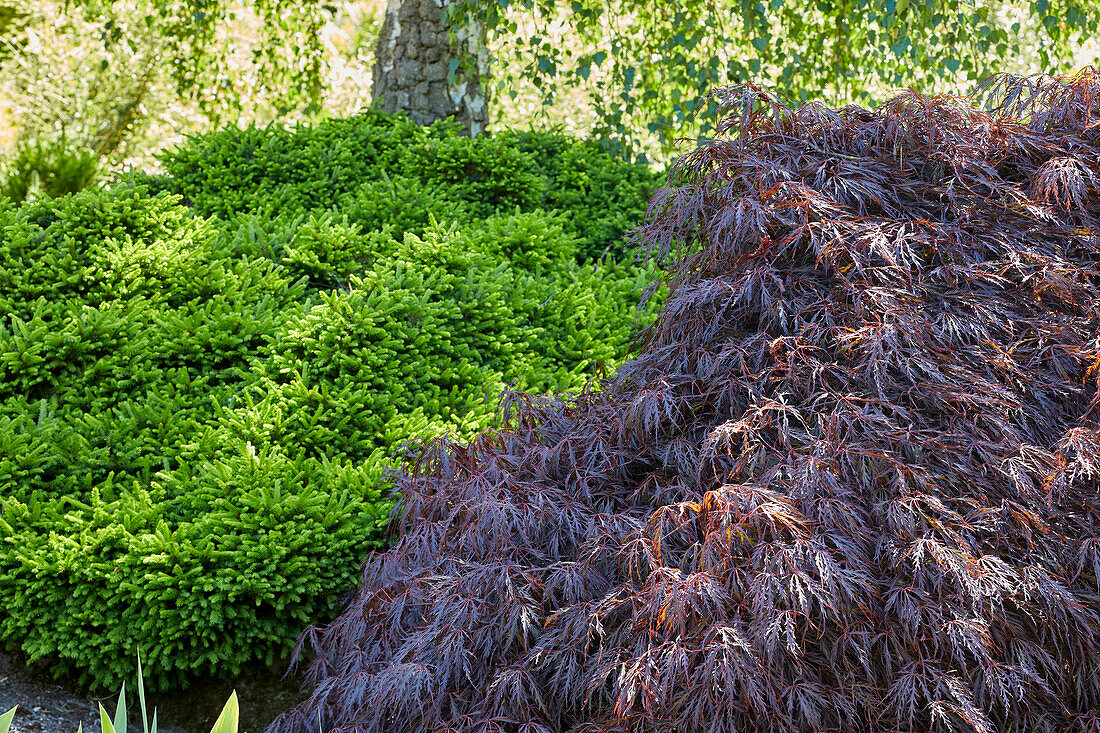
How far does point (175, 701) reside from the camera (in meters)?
2.69

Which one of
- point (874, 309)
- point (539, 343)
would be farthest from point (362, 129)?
point (874, 309)

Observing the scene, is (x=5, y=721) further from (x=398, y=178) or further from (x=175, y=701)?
(x=398, y=178)

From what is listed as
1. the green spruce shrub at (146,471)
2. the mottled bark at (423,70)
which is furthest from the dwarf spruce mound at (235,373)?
the mottled bark at (423,70)

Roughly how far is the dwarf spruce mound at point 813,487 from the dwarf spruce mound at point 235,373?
398 millimetres

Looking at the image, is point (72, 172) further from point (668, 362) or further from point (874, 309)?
point (874, 309)

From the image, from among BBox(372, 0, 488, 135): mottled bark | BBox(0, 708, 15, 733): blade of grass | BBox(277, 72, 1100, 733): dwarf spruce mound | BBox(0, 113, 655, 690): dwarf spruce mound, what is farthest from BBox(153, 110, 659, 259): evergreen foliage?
BBox(0, 708, 15, 733): blade of grass

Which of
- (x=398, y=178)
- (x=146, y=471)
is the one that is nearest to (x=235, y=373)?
(x=146, y=471)

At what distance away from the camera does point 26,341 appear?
3.09 metres

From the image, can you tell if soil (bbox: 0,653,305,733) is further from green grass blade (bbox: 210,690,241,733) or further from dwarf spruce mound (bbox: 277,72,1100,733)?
green grass blade (bbox: 210,690,241,733)

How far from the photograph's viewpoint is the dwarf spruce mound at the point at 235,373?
2.50 meters

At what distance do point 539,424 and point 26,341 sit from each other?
190cm

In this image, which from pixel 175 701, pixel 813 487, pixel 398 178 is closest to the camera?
pixel 813 487

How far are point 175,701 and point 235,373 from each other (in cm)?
114

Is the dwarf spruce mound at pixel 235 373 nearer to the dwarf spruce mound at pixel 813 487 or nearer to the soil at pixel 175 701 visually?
the soil at pixel 175 701
